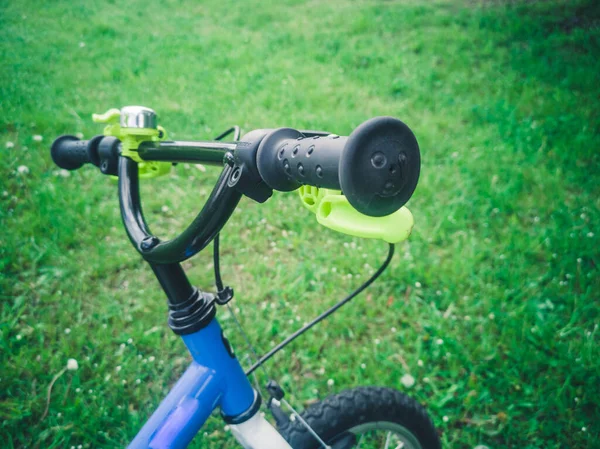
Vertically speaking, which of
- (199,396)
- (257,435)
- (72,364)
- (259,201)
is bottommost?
(72,364)

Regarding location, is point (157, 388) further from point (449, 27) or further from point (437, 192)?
point (449, 27)

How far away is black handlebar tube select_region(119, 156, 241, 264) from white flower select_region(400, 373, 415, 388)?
176 cm

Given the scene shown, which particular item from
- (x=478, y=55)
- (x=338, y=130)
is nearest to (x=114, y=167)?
(x=338, y=130)

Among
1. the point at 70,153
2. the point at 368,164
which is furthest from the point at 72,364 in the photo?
the point at 368,164

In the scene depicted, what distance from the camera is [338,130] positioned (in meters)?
4.29

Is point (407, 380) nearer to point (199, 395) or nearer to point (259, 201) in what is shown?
point (199, 395)

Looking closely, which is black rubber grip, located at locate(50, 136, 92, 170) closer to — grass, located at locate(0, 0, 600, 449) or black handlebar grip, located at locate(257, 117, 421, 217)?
black handlebar grip, located at locate(257, 117, 421, 217)

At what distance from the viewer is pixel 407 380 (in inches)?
85.4

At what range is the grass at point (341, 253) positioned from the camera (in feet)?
6.93

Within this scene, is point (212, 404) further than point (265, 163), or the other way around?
point (212, 404)

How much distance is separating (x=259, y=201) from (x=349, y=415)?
3.36 ft

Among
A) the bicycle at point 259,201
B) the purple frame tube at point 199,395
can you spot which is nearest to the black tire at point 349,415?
the bicycle at point 259,201

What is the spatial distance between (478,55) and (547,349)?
16.6ft

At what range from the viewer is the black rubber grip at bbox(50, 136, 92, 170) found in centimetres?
122
